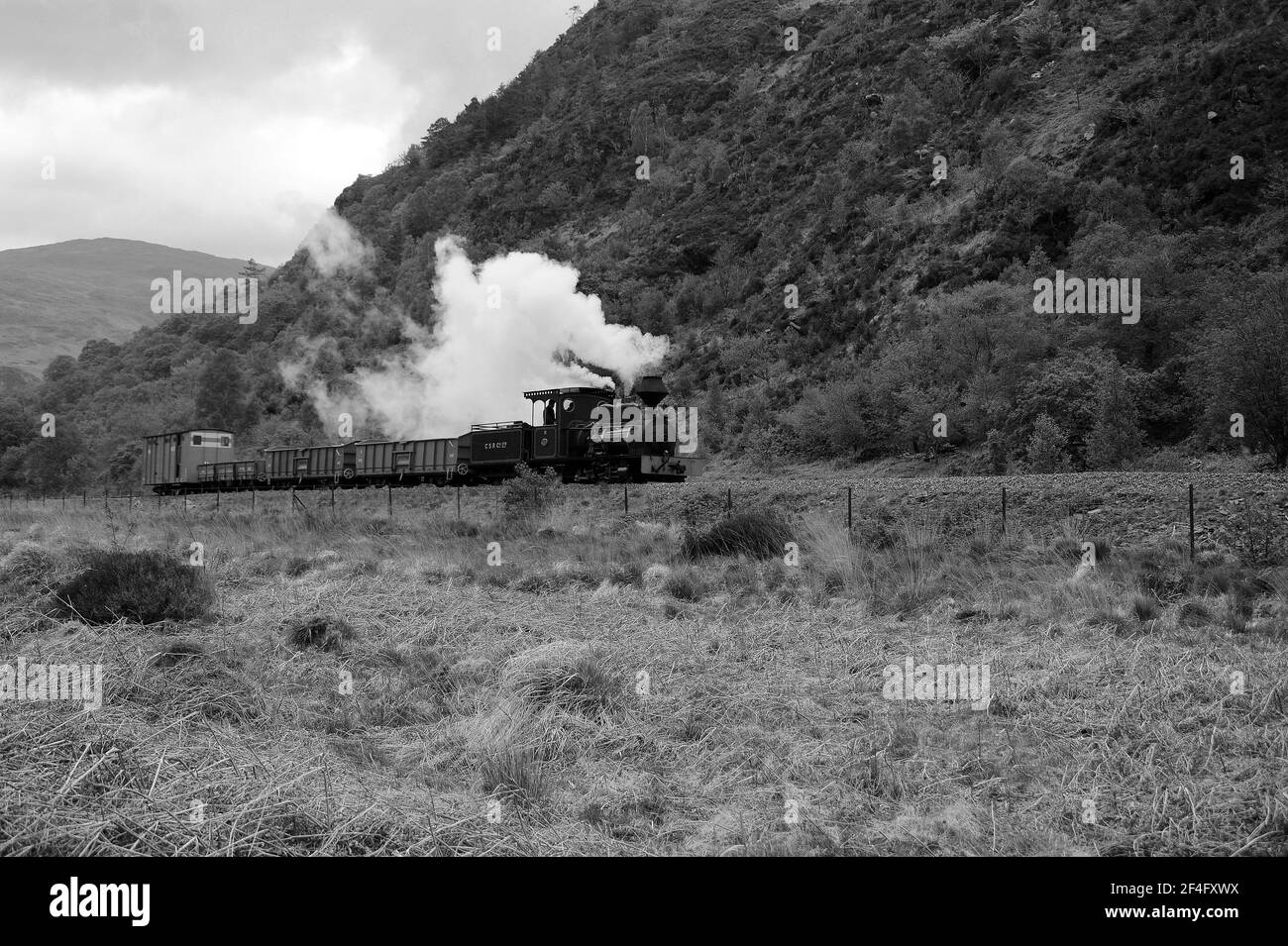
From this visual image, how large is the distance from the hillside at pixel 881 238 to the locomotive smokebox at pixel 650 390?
1235 centimetres

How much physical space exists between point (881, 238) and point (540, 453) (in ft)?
120

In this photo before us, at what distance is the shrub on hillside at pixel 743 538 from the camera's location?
50.4 feet

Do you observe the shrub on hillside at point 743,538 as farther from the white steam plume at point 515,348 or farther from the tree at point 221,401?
the tree at point 221,401

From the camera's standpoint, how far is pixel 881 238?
57094 mm

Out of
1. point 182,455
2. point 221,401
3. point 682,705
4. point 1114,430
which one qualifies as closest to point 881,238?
point 1114,430

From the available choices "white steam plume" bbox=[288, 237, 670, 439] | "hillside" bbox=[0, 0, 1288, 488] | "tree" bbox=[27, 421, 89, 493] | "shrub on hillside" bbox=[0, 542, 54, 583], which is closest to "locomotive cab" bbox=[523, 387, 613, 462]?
"white steam plume" bbox=[288, 237, 670, 439]

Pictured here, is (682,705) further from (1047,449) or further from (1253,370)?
(1047,449)

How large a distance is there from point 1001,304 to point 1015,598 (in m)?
32.9

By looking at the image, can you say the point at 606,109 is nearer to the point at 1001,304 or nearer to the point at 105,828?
the point at 1001,304

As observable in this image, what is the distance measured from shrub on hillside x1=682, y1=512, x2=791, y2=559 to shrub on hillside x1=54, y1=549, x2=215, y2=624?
814cm

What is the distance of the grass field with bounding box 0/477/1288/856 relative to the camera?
479 centimetres

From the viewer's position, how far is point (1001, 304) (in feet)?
133

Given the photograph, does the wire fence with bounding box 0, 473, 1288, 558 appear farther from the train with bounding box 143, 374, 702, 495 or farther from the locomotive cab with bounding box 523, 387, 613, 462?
the locomotive cab with bounding box 523, 387, 613, 462

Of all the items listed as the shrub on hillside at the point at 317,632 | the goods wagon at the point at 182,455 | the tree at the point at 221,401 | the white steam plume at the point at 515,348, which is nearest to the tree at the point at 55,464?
the goods wagon at the point at 182,455
